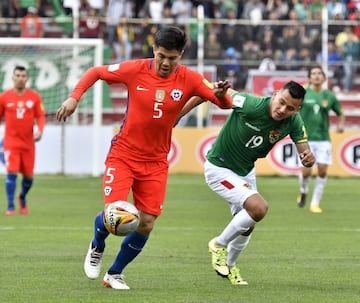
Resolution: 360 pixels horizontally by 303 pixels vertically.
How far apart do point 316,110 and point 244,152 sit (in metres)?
8.78

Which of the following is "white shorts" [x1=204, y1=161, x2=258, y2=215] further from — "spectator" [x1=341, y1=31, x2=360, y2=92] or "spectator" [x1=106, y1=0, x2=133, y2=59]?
"spectator" [x1=106, y1=0, x2=133, y2=59]

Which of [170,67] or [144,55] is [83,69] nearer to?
[144,55]

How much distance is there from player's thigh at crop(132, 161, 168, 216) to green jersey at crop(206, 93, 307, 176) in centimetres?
115

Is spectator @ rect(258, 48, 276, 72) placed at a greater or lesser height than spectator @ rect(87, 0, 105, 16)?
lesser

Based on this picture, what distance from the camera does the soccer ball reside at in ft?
29.3

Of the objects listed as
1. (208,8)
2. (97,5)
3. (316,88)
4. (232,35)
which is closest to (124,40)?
(97,5)

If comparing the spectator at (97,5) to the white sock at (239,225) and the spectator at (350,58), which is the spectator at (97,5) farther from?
the white sock at (239,225)

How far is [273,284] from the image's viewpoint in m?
9.95

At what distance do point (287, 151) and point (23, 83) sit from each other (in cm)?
1003

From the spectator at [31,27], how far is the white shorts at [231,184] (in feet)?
59.2

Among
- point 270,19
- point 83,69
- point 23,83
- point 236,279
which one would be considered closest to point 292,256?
point 236,279

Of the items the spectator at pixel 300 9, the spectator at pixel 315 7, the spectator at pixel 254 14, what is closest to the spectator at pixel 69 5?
the spectator at pixel 254 14

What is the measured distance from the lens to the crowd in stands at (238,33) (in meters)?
27.3

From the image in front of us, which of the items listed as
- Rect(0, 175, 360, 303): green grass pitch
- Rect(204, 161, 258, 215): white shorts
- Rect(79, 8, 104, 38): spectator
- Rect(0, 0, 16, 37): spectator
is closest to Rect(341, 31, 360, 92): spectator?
Rect(79, 8, 104, 38): spectator
